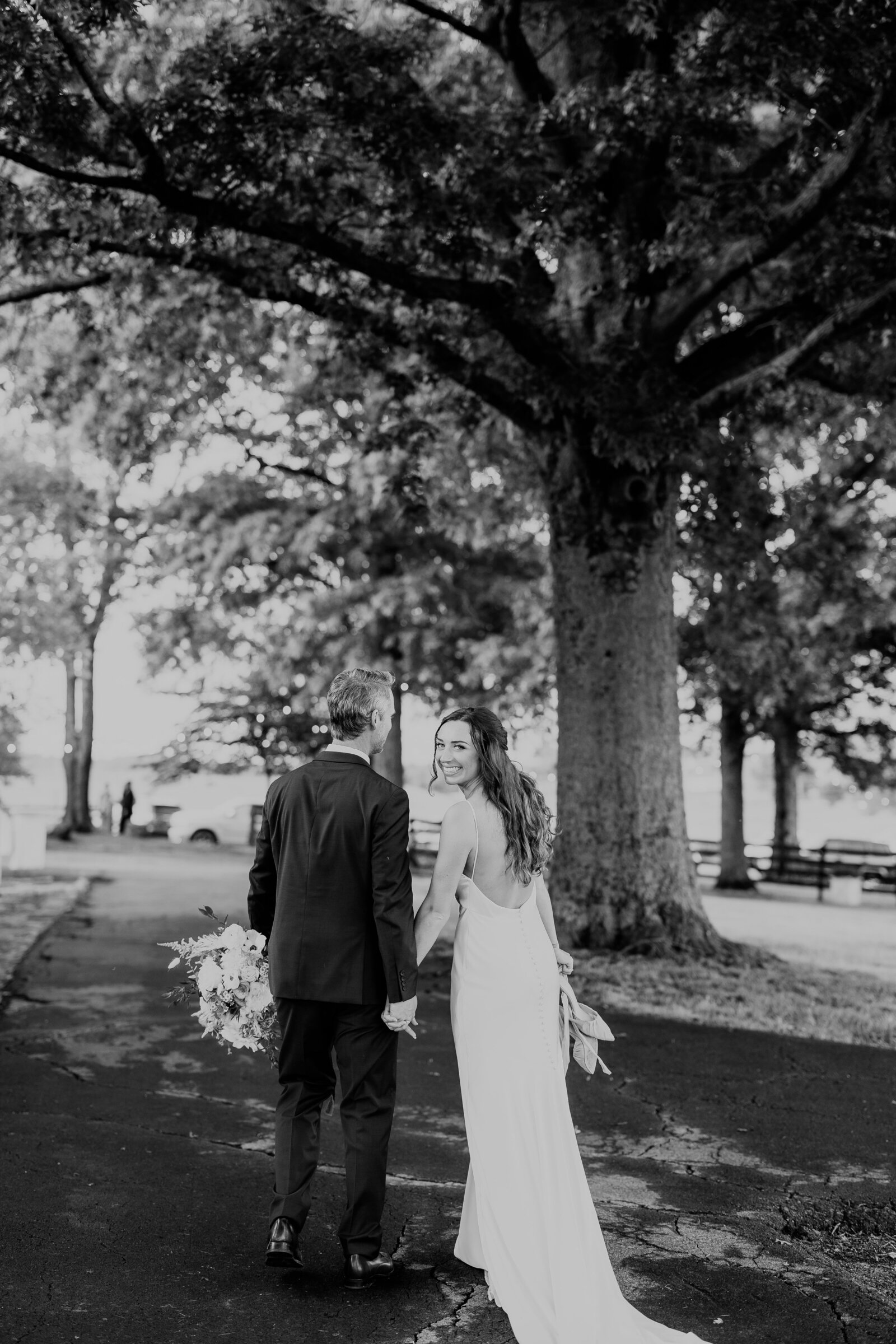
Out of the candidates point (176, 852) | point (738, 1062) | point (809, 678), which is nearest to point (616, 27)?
point (738, 1062)

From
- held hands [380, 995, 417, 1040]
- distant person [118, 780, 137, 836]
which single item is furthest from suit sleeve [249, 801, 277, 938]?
distant person [118, 780, 137, 836]

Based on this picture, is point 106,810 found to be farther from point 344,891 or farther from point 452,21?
point 344,891

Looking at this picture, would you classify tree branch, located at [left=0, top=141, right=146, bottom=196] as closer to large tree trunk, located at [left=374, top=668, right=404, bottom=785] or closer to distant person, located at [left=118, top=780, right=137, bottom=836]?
large tree trunk, located at [left=374, top=668, right=404, bottom=785]

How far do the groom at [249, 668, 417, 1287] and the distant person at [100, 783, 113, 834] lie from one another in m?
37.3

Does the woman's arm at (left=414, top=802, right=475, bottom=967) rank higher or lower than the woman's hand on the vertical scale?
higher

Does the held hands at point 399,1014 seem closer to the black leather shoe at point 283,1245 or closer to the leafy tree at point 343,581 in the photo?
the black leather shoe at point 283,1245

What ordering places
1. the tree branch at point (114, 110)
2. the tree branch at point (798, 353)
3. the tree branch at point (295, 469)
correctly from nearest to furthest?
the tree branch at point (114, 110) → the tree branch at point (798, 353) → the tree branch at point (295, 469)

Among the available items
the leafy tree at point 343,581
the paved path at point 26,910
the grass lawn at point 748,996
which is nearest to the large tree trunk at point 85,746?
the leafy tree at point 343,581

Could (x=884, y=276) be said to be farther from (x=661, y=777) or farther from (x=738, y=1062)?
(x=738, y=1062)

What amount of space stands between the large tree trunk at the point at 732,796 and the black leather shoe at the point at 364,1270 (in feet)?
76.2

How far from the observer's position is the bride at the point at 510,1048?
13.3 ft

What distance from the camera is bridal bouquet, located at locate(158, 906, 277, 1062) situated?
4.78 m

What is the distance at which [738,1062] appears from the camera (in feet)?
27.8

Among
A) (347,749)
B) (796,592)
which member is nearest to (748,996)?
(347,749)
